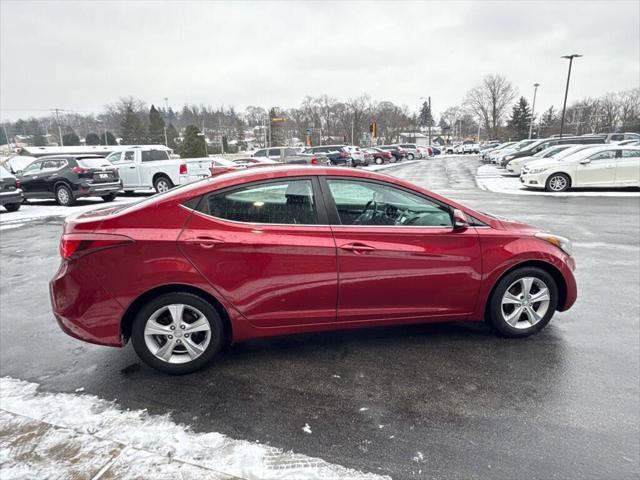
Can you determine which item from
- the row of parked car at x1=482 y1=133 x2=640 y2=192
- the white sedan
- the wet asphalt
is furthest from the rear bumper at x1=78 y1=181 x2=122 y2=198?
the white sedan

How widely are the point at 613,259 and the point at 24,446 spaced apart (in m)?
7.41

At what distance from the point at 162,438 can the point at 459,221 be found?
269 centimetres

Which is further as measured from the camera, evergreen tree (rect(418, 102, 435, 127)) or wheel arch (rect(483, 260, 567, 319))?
evergreen tree (rect(418, 102, 435, 127))

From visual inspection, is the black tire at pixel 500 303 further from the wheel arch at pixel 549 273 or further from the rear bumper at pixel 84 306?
the rear bumper at pixel 84 306

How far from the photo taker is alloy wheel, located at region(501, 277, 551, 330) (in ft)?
11.6

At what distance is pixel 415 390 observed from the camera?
2.91 meters

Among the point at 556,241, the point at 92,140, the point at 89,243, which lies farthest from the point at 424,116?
the point at 89,243

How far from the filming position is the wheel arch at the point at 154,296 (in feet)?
9.75

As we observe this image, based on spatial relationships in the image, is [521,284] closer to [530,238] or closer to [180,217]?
[530,238]

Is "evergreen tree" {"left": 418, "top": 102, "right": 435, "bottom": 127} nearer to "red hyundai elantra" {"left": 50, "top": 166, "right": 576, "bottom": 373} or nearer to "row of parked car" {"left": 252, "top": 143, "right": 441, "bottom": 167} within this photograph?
"row of parked car" {"left": 252, "top": 143, "right": 441, "bottom": 167}

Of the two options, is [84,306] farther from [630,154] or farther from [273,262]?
[630,154]

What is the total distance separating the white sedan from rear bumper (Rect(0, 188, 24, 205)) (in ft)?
58.0

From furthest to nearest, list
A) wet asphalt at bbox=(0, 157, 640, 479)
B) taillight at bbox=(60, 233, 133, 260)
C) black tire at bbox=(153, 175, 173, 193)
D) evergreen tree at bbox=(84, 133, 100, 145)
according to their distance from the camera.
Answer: evergreen tree at bbox=(84, 133, 100, 145) < black tire at bbox=(153, 175, 173, 193) < taillight at bbox=(60, 233, 133, 260) < wet asphalt at bbox=(0, 157, 640, 479)

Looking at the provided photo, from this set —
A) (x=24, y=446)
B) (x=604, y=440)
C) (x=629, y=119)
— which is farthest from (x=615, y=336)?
(x=629, y=119)
